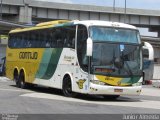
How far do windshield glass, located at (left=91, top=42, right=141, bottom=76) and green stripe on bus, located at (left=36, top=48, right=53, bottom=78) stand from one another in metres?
4.07

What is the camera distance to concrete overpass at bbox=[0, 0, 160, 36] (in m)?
84.8

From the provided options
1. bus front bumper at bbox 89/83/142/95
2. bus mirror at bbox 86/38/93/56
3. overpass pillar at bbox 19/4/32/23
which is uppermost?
overpass pillar at bbox 19/4/32/23

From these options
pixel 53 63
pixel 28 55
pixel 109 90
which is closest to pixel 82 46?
pixel 109 90

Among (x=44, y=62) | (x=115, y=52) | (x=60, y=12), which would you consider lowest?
(x=44, y=62)

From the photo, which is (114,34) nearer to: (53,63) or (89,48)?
(89,48)

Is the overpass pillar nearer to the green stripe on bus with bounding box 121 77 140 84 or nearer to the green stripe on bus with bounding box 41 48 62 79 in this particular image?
the green stripe on bus with bounding box 41 48 62 79

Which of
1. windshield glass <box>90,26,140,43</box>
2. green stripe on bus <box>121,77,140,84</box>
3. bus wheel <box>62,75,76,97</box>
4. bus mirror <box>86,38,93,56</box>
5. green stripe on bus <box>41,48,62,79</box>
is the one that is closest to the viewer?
bus mirror <box>86,38,93,56</box>

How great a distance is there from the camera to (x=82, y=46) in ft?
70.7

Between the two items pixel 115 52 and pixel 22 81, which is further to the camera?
pixel 22 81

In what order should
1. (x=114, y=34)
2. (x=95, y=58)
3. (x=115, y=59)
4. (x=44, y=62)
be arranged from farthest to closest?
(x=44, y=62) < (x=114, y=34) < (x=115, y=59) < (x=95, y=58)


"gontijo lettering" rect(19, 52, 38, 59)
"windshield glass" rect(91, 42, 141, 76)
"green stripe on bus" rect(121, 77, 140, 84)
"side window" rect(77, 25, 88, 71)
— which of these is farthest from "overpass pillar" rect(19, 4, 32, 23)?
"green stripe on bus" rect(121, 77, 140, 84)

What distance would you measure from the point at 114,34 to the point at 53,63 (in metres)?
3.93

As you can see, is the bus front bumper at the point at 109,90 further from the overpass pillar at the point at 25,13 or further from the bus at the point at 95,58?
the overpass pillar at the point at 25,13

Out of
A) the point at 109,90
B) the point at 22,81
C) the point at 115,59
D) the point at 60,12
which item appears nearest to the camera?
the point at 109,90
